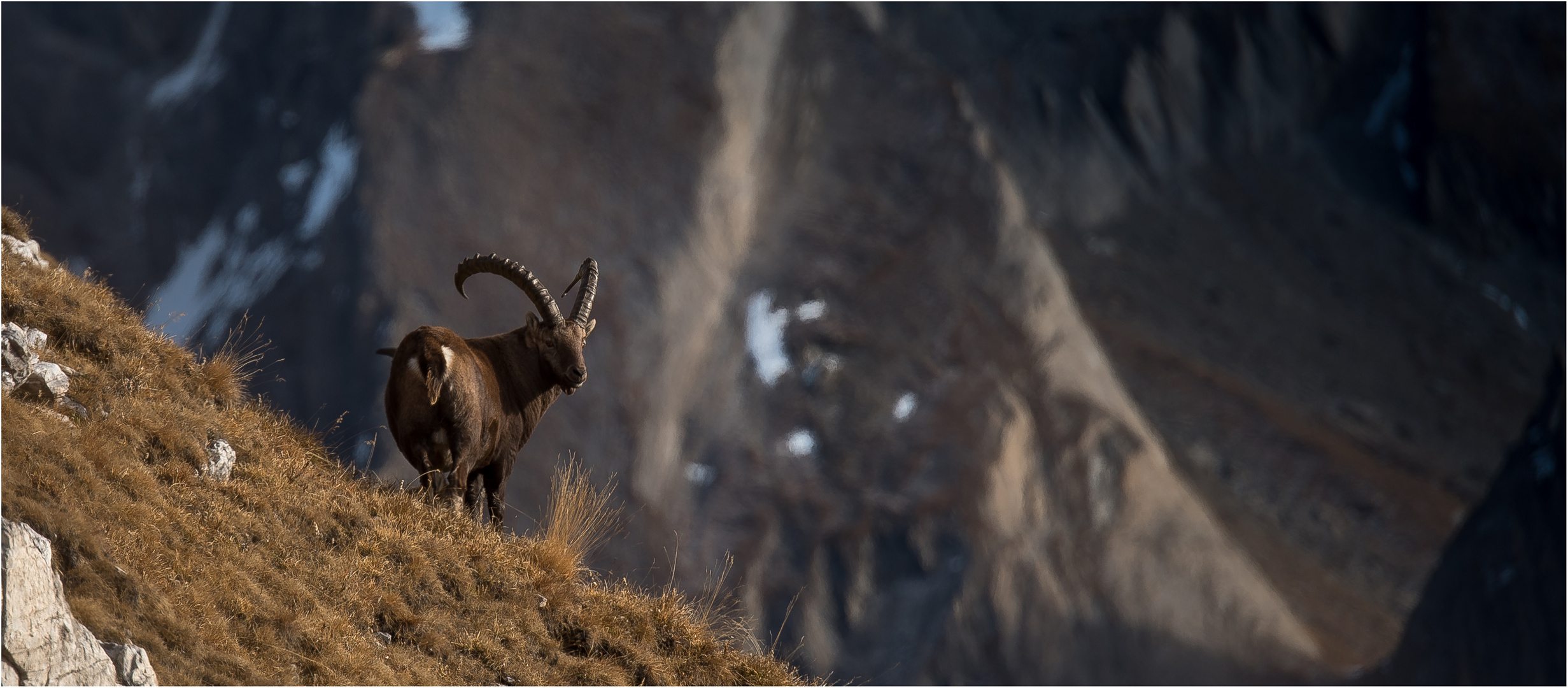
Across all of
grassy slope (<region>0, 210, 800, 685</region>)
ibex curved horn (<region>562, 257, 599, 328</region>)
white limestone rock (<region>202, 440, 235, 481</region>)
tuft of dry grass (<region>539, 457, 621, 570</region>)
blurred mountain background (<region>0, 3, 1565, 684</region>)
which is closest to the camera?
A: grassy slope (<region>0, 210, 800, 685</region>)

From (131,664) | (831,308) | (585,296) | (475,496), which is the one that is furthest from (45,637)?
(831,308)

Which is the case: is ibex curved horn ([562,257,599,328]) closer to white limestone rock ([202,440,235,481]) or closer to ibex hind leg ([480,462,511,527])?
ibex hind leg ([480,462,511,527])

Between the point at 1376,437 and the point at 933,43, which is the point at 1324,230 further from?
the point at 933,43

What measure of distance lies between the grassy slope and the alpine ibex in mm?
495

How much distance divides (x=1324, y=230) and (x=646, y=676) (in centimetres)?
7261

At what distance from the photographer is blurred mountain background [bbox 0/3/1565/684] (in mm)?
51500

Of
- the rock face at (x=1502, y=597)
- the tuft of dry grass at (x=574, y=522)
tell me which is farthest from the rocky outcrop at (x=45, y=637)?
the rock face at (x=1502, y=597)

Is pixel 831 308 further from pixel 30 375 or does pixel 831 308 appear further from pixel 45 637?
pixel 45 637

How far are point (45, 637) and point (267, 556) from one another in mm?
1927

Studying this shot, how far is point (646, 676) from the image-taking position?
29.8 feet

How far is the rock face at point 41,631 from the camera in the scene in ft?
19.7

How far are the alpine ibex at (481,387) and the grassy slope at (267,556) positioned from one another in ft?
1.62

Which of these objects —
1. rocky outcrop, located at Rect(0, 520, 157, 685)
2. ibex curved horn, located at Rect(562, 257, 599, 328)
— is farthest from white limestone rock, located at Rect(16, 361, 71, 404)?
ibex curved horn, located at Rect(562, 257, 599, 328)

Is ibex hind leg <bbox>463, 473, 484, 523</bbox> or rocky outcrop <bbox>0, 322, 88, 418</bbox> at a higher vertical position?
rocky outcrop <bbox>0, 322, 88, 418</bbox>
